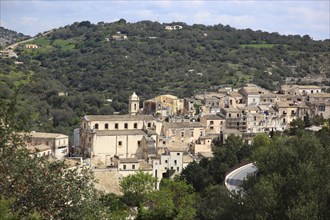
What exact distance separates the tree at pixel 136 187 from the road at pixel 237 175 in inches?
208

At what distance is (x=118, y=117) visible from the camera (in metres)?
44.6

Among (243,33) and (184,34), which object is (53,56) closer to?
(184,34)

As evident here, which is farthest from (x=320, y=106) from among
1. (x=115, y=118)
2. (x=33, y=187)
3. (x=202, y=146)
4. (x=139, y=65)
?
(x=33, y=187)

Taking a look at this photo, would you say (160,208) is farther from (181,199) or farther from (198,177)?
(198,177)

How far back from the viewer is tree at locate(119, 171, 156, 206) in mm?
36188

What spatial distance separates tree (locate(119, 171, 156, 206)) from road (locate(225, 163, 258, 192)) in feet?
17.4

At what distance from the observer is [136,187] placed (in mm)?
36656

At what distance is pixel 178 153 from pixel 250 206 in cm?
2228

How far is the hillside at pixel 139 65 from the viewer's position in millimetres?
66188

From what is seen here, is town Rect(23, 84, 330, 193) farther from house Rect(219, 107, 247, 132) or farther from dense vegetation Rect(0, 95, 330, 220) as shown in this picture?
dense vegetation Rect(0, 95, 330, 220)

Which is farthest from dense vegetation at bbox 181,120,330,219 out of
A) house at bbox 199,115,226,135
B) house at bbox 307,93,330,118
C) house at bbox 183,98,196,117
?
house at bbox 307,93,330,118

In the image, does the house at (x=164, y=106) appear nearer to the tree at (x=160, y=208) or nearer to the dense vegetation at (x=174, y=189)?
the dense vegetation at (x=174, y=189)

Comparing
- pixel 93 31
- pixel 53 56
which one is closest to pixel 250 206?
pixel 53 56

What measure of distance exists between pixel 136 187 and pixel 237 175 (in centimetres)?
654
